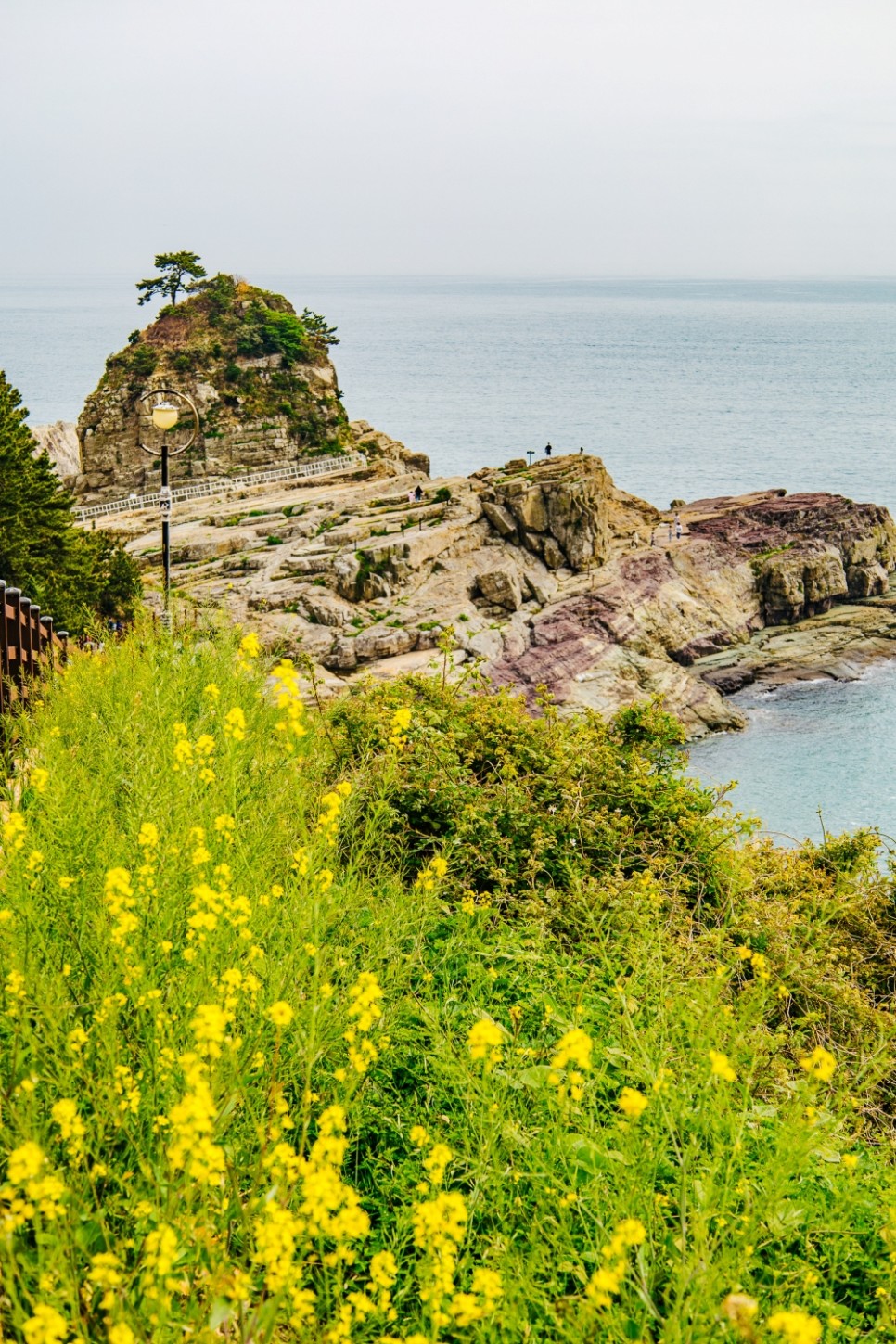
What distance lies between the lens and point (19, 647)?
787 centimetres

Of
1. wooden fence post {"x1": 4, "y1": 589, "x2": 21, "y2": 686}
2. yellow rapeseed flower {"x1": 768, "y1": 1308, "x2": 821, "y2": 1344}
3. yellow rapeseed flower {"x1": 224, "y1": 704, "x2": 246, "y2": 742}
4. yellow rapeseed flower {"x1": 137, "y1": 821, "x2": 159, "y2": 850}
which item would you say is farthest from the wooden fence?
yellow rapeseed flower {"x1": 768, "y1": 1308, "x2": 821, "y2": 1344}

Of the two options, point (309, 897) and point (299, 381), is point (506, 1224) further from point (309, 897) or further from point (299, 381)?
point (299, 381)

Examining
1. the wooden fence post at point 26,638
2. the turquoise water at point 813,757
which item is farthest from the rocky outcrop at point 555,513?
the wooden fence post at point 26,638

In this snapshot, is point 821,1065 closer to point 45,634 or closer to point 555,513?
point 45,634

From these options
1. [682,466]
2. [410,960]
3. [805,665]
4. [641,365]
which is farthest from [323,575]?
[641,365]

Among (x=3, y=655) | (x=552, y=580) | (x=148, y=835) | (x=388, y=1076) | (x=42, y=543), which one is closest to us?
(x=148, y=835)

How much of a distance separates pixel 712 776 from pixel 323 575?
1308 centimetres

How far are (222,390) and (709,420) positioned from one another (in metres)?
66.9

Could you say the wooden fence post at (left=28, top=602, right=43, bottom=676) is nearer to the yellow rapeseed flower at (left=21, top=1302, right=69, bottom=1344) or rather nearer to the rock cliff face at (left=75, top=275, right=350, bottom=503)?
the yellow rapeseed flower at (left=21, top=1302, right=69, bottom=1344)

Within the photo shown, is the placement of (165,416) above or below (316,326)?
below

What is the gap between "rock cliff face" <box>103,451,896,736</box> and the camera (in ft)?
104

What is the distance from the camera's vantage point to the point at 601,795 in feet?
23.0

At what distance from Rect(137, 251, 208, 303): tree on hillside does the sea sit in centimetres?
2774

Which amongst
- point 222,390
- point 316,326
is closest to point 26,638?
point 222,390
